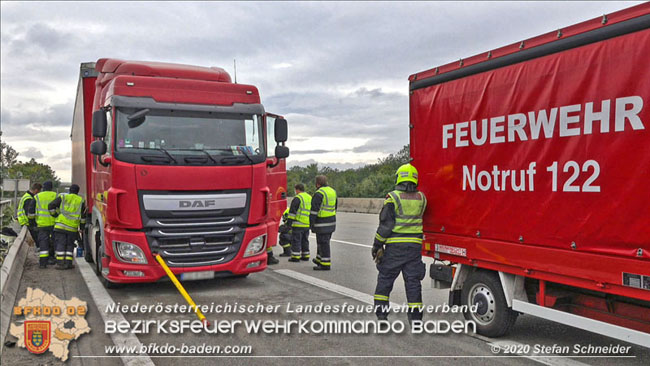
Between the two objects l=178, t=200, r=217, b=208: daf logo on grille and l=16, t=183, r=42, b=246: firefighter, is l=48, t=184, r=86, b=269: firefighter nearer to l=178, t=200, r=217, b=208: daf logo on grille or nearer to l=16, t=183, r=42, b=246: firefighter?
l=16, t=183, r=42, b=246: firefighter

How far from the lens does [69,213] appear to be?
10359 mm

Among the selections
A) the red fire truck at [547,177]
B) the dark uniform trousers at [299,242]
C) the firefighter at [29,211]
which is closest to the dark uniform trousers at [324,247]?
the dark uniform trousers at [299,242]

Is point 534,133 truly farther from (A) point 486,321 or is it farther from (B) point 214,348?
(B) point 214,348

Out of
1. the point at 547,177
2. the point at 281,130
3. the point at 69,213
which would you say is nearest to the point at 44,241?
the point at 69,213

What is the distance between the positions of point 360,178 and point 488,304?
36.8 meters

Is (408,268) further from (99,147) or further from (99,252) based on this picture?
(99,252)

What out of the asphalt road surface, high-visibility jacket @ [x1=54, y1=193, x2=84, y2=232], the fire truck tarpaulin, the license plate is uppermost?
the fire truck tarpaulin

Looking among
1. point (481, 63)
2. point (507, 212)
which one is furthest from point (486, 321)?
point (481, 63)

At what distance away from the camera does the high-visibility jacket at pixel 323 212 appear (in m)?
10.0

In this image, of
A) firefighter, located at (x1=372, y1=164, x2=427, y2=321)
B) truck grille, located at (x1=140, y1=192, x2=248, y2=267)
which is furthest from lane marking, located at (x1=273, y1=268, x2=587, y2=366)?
truck grille, located at (x1=140, y1=192, x2=248, y2=267)

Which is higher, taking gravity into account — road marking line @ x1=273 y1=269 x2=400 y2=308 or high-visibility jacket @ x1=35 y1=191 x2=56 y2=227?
high-visibility jacket @ x1=35 y1=191 x2=56 y2=227

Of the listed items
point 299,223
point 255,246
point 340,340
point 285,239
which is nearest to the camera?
point 340,340

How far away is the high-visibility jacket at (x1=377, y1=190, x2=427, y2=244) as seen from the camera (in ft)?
19.2

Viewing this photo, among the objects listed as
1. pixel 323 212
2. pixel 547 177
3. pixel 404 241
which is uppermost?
pixel 547 177
